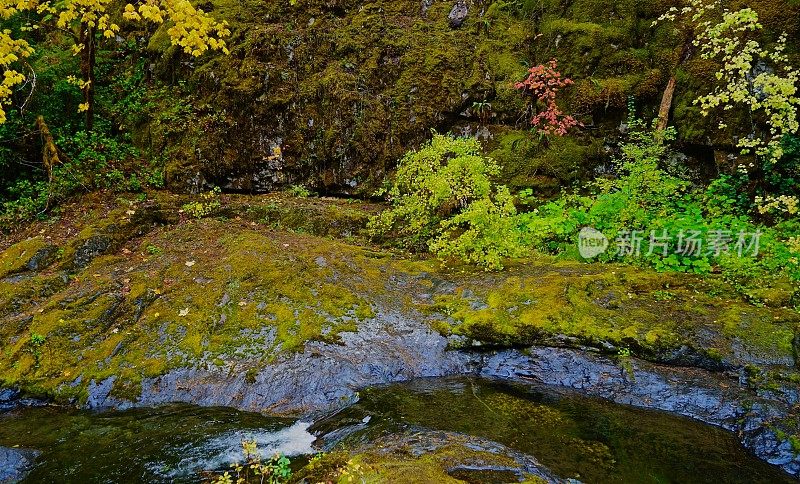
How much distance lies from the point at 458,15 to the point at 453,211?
7.21 meters

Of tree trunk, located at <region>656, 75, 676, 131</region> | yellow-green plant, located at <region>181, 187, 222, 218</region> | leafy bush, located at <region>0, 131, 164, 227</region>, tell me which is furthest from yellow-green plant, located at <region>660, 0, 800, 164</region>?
leafy bush, located at <region>0, 131, 164, 227</region>

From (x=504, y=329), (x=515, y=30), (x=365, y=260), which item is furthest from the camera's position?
(x=515, y=30)

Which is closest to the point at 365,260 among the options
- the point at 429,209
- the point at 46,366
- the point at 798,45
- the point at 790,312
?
the point at 429,209

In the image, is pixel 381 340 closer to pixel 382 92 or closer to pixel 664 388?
pixel 664 388

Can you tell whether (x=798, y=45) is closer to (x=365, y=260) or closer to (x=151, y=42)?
(x=365, y=260)

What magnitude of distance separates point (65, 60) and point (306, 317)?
10.5m

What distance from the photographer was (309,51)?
12.4 metres

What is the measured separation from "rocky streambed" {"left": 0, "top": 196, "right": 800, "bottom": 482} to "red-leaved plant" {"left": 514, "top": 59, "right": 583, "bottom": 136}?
472 centimetres

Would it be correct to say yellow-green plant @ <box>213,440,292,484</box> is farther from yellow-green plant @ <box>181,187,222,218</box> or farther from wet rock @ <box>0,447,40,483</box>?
yellow-green plant @ <box>181,187,222,218</box>

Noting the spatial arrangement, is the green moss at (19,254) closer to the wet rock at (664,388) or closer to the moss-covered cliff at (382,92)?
the moss-covered cliff at (382,92)

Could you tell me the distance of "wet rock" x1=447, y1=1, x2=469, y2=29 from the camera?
1321 cm

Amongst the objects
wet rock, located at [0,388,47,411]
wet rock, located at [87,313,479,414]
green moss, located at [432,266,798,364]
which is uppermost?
green moss, located at [432,266,798,364]

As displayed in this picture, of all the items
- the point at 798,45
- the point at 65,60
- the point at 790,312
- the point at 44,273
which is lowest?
the point at 44,273

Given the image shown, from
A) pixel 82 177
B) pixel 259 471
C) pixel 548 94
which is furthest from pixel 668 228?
pixel 82 177
